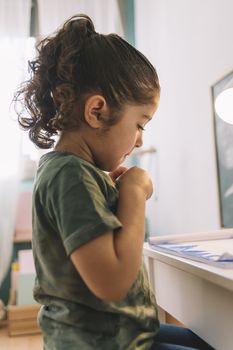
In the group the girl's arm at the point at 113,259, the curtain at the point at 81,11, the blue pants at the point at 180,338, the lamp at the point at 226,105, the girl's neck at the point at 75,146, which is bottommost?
the blue pants at the point at 180,338

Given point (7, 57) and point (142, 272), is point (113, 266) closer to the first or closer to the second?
point (142, 272)

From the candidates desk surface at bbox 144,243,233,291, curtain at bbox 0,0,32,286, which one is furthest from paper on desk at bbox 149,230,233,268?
curtain at bbox 0,0,32,286

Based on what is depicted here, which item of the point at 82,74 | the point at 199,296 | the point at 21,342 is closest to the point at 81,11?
the point at 21,342

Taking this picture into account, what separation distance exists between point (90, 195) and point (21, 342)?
67.4 inches

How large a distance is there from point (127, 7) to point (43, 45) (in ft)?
7.30

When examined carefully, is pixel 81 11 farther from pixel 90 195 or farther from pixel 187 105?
pixel 90 195

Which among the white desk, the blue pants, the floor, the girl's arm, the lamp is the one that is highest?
the lamp

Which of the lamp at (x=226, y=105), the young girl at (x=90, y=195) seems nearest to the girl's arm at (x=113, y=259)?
the young girl at (x=90, y=195)

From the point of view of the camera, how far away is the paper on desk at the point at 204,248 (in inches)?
22.5

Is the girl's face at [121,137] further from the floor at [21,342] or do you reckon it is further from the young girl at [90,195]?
the floor at [21,342]

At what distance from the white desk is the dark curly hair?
0.87ft

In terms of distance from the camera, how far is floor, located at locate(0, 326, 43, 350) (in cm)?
182

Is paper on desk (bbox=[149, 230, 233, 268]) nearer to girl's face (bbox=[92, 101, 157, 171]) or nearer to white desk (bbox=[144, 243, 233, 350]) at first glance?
white desk (bbox=[144, 243, 233, 350])

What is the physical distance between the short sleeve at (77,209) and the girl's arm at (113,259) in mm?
11
